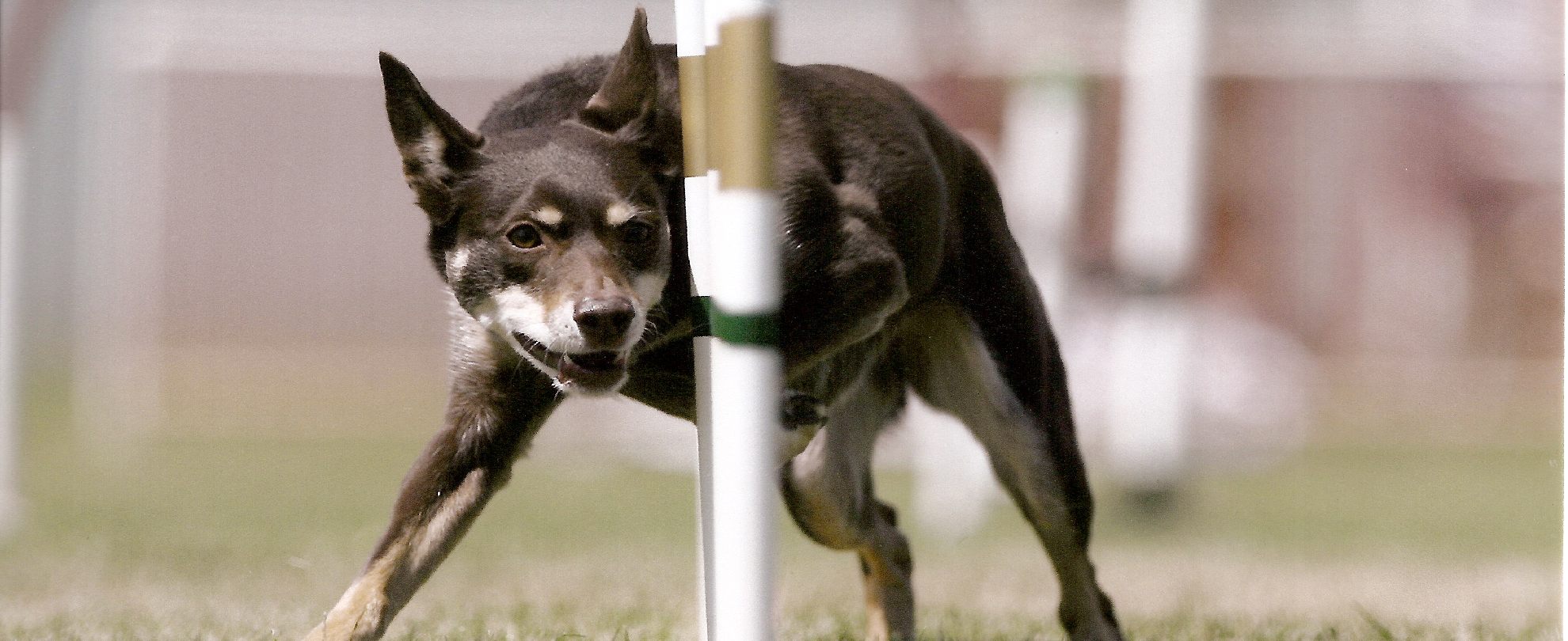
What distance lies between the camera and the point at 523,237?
295 centimetres

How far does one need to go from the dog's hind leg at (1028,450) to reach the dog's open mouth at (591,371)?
793mm

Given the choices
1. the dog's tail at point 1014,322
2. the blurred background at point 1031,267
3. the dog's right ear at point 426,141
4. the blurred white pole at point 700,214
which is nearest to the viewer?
the blurred white pole at point 700,214

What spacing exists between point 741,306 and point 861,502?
61.9 inches

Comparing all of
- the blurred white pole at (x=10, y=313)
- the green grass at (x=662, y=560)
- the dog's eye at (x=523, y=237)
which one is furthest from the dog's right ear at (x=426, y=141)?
the blurred white pole at (x=10, y=313)

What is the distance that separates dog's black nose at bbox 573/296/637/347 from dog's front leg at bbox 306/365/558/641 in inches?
8.9

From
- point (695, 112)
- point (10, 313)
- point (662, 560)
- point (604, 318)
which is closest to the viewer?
point (695, 112)

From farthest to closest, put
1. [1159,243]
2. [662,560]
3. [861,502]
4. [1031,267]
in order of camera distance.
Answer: [1031,267]
[1159,243]
[662,560]
[861,502]

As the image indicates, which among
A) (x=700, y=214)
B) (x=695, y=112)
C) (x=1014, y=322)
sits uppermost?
(x=695, y=112)

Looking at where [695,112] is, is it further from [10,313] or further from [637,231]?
[10,313]

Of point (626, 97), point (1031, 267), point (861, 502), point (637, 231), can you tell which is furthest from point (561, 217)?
point (1031, 267)

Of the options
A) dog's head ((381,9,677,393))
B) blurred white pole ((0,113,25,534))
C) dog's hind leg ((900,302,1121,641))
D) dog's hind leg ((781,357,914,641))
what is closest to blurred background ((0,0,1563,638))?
blurred white pole ((0,113,25,534))

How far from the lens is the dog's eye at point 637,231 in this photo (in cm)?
294

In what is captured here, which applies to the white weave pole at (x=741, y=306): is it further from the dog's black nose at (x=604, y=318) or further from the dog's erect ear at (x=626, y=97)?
the dog's erect ear at (x=626, y=97)

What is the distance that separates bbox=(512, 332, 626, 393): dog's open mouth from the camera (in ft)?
9.43
